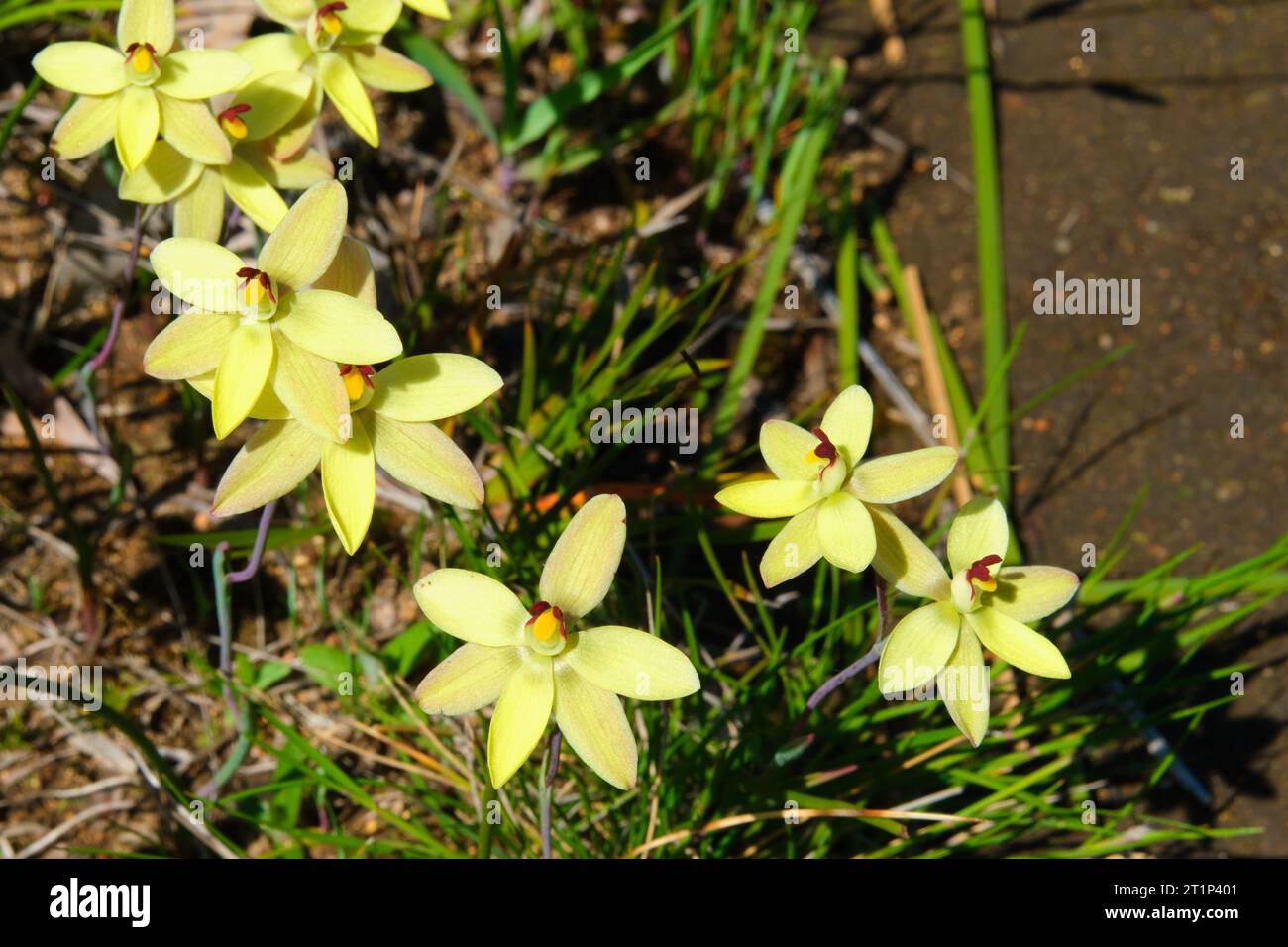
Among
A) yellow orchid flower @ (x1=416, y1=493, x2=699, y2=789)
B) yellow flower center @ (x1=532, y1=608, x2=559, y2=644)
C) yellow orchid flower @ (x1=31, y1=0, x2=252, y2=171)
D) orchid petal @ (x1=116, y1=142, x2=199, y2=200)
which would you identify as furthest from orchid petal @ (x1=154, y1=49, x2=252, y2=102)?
yellow flower center @ (x1=532, y1=608, x2=559, y2=644)

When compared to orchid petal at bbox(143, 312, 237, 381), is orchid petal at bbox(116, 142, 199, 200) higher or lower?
higher

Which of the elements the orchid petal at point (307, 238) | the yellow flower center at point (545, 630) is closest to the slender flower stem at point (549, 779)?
the yellow flower center at point (545, 630)

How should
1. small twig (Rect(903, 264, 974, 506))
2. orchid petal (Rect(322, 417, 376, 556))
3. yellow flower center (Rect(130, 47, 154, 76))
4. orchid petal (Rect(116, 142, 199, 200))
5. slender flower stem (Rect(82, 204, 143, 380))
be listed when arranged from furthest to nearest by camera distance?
small twig (Rect(903, 264, 974, 506)), slender flower stem (Rect(82, 204, 143, 380)), orchid petal (Rect(116, 142, 199, 200)), yellow flower center (Rect(130, 47, 154, 76)), orchid petal (Rect(322, 417, 376, 556))

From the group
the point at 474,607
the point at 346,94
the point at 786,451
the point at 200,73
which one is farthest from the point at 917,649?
the point at 200,73

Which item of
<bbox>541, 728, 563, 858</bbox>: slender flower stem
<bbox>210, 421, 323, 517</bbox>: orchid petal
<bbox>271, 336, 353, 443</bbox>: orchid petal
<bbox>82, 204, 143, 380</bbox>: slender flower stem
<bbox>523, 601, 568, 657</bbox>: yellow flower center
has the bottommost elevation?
<bbox>541, 728, 563, 858</bbox>: slender flower stem

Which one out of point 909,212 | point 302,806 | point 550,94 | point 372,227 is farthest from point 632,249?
point 302,806

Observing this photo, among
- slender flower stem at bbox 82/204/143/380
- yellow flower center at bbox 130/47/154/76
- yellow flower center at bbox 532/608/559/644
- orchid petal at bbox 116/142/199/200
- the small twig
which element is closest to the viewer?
yellow flower center at bbox 532/608/559/644

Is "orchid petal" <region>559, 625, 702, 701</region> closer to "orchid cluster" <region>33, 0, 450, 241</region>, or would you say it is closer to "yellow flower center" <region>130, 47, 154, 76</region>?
"orchid cluster" <region>33, 0, 450, 241</region>
